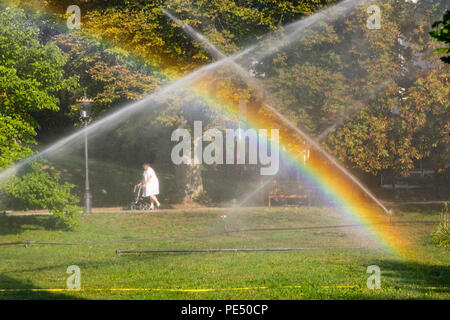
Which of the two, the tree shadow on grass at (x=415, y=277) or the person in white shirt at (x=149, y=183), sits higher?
the person in white shirt at (x=149, y=183)

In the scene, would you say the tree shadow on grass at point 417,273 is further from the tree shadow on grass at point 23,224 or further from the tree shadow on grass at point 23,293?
the tree shadow on grass at point 23,224

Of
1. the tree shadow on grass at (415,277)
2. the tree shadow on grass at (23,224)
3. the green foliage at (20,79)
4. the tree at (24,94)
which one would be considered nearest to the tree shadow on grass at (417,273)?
the tree shadow on grass at (415,277)

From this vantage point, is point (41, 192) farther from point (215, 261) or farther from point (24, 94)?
point (215, 261)

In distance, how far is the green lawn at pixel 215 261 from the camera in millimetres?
9367

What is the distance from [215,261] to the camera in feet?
42.8

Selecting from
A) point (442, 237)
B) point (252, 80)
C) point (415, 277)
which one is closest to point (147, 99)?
point (252, 80)

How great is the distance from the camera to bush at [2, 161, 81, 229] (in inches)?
696

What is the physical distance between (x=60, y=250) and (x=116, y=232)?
387 centimetres

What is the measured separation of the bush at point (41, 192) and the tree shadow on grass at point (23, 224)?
0.87 m

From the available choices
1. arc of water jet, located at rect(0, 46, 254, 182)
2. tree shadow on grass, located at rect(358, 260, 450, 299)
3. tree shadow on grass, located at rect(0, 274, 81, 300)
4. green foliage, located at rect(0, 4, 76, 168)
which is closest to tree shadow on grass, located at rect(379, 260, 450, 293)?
tree shadow on grass, located at rect(358, 260, 450, 299)

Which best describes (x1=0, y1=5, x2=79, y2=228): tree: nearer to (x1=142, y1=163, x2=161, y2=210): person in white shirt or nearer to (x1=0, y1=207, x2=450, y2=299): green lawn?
(x1=0, y1=207, x2=450, y2=299): green lawn

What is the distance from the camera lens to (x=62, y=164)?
1470 inches

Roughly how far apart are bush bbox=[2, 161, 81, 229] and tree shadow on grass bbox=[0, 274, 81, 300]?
275 inches

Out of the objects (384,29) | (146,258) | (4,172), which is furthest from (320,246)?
(384,29)
